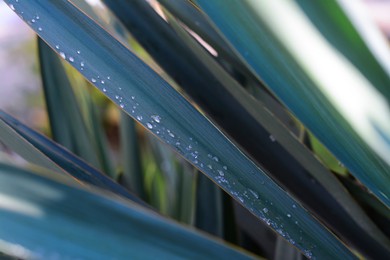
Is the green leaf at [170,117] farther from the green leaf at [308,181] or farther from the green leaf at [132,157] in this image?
the green leaf at [132,157]

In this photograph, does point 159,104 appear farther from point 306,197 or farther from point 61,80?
point 61,80

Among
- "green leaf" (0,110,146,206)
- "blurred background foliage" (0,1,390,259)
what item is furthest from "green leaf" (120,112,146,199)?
"green leaf" (0,110,146,206)

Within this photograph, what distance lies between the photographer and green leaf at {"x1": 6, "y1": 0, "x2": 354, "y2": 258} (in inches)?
15.3

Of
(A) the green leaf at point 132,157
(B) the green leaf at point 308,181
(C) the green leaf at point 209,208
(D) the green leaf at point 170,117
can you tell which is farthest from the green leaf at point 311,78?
(A) the green leaf at point 132,157

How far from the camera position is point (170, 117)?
0.40 meters

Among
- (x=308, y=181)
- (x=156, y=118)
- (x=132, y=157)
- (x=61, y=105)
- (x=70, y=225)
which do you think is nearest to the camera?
(x=70, y=225)

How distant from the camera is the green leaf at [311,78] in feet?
1.00

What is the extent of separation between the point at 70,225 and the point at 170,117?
14cm

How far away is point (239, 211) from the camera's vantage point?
0.77 m

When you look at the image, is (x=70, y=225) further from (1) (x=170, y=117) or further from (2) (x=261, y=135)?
(2) (x=261, y=135)

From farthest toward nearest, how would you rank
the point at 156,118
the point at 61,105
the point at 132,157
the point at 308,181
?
1. the point at 132,157
2. the point at 61,105
3. the point at 308,181
4. the point at 156,118

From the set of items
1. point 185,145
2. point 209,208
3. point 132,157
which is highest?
point 132,157

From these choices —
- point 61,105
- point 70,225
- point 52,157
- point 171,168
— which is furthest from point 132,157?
point 70,225

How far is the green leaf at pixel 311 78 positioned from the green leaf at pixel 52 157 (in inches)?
8.7
